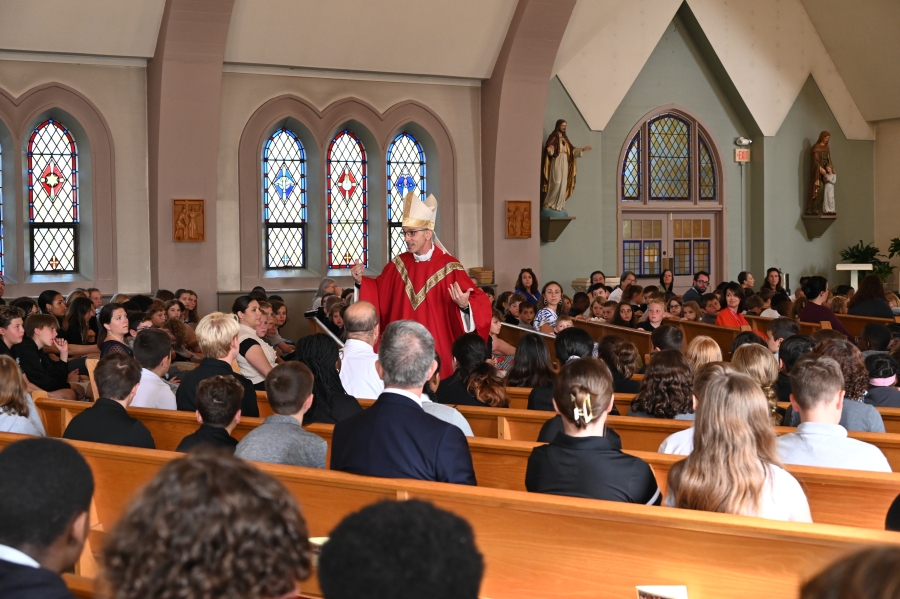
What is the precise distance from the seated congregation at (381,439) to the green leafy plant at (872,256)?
10319 millimetres

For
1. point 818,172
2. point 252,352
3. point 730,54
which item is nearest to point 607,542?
point 252,352

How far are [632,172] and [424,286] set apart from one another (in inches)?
366

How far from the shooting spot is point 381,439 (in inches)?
129

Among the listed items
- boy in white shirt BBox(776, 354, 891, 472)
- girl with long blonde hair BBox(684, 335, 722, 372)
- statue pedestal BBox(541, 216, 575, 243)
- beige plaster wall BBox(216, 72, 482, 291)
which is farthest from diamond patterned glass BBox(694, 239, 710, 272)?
boy in white shirt BBox(776, 354, 891, 472)

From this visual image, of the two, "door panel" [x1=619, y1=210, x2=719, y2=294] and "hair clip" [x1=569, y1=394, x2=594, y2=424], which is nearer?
"hair clip" [x1=569, y1=394, x2=594, y2=424]

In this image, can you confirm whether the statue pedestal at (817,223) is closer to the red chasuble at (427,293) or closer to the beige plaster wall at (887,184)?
the beige plaster wall at (887,184)

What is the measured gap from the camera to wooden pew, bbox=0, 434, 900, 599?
2.64 m

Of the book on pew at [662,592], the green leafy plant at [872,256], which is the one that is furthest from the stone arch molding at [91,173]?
the green leafy plant at [872,256]

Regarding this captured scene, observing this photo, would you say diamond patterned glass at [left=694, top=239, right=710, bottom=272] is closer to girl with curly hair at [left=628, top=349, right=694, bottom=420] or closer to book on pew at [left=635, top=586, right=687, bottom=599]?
girl with curly hair at [left=628, top=349, right=694, bottom=420]

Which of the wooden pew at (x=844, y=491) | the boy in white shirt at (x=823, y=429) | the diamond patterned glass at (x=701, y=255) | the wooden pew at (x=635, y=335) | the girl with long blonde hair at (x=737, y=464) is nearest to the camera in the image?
the girl with long blonde hair at (x=737, y=464)

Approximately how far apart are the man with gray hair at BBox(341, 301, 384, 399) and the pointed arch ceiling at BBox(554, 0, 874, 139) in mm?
9571

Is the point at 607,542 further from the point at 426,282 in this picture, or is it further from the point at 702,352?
the point at 426,282

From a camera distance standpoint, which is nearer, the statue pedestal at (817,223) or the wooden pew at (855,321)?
the wooden pew at (855,321)

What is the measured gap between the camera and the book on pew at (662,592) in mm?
2757
